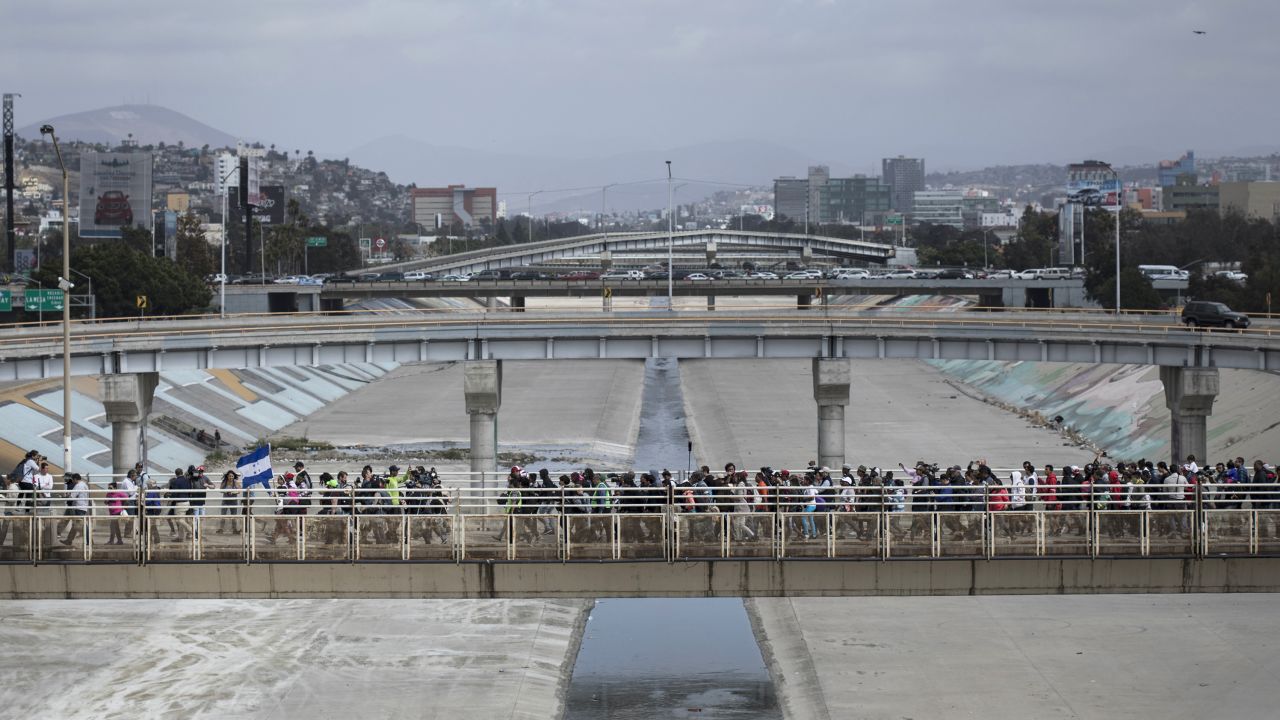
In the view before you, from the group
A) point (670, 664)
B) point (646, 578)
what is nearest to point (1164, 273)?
point (670, 664)

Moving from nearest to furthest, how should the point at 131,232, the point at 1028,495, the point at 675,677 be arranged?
the point at 1028,495, the point at 675,677, the point at 131,232

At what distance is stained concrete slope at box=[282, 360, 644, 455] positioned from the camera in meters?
96.4

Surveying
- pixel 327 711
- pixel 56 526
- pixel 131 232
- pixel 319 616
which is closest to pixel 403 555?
pixel 327 711

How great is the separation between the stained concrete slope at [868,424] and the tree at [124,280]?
130ft

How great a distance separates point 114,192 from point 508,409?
76954 mm

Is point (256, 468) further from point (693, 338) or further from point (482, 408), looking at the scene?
point (693, 338)

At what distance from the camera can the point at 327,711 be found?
3556 centimetres

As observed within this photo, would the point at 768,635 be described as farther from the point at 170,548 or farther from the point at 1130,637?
the point at 170,548

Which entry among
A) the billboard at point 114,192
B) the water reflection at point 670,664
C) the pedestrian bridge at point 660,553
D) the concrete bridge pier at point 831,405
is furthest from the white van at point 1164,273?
the pedestrian bridge at point 660,553

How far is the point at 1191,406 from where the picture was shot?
6919 centimetres

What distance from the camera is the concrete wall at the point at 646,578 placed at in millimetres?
34438

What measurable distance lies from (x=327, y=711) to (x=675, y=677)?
9176 mm

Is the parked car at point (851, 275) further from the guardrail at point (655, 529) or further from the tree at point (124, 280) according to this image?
the guardrail at point (655, 529)

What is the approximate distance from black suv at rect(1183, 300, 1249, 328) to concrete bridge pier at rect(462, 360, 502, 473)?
102 feet
